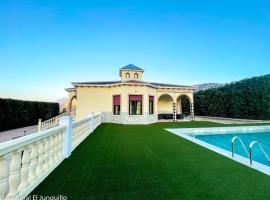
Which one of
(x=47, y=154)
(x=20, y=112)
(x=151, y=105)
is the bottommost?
(x=47, y=154)

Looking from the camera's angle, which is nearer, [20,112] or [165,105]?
[20,112]

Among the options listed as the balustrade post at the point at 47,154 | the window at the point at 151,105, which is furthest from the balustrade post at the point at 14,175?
the window at the point at 151,105

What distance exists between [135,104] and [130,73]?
6.02 m

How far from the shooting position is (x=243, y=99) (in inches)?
832

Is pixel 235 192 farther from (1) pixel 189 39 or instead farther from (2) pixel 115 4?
(1) pixel 189 39

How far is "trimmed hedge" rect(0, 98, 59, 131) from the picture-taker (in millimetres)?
14026

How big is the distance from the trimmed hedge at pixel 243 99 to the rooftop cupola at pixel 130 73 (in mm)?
12310

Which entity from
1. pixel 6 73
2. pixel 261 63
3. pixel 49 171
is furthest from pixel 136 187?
pixel 261 63

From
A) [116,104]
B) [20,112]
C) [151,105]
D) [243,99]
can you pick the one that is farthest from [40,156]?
[243,99]

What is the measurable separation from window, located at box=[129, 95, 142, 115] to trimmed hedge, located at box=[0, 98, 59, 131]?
11497 millimetres

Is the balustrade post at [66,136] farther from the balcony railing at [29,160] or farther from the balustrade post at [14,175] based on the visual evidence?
the balustrade post at [14,175]

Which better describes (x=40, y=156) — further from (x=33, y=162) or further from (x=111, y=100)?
(x=111, y=100)

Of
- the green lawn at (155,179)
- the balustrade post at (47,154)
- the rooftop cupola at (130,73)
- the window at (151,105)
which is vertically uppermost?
the rooftop cupola at (130,73)

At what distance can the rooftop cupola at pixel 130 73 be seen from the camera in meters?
21.2
